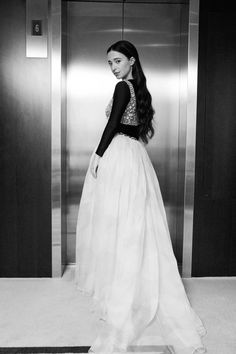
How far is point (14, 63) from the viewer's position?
3.61 metres

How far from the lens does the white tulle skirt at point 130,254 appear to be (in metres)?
2.45

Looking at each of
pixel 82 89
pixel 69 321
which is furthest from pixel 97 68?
pixel 69 321

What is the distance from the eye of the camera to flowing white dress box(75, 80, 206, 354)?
8.02 ft

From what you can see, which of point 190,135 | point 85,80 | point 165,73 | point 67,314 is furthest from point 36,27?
point 67,314

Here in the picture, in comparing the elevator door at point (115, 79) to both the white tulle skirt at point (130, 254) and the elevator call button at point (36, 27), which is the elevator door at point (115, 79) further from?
the white tulle skirt at point (130, 254)

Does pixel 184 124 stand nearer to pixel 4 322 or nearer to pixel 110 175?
pixel 110 175

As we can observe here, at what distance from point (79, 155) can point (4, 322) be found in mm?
1713

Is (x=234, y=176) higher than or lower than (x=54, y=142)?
lower

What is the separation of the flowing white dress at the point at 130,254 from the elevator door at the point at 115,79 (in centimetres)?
132

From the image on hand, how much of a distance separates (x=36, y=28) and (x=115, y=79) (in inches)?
32.6

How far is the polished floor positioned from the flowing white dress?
13cm

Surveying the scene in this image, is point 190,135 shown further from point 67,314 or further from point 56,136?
point 67,314

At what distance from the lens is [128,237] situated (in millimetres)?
2506

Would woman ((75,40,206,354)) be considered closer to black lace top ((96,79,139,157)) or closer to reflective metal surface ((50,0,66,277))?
black lace top ((96,79,139,157))
